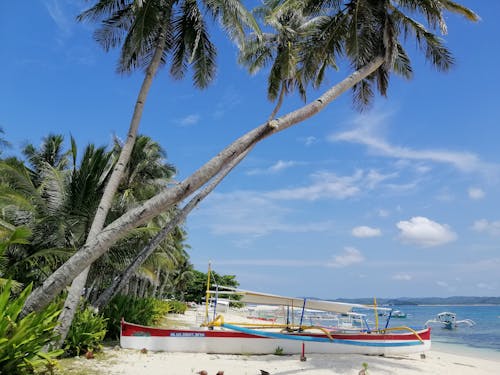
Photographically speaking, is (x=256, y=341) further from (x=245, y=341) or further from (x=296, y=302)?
(x=296, y=302)

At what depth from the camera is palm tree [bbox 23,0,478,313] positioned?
582 cm

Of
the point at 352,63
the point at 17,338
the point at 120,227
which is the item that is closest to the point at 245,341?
the point at 120,227

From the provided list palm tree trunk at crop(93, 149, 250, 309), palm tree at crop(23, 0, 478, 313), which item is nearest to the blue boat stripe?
palm tree trunk at crop(93, 149, 250, 309)

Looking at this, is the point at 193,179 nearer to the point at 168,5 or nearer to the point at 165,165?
the point at 168,5

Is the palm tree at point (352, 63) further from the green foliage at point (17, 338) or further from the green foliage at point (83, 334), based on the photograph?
the green foliage at point (83, 334)

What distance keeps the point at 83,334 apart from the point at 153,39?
837 centimetres

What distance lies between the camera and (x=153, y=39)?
1136 centimetres

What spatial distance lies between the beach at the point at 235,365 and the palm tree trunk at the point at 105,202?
92 cm

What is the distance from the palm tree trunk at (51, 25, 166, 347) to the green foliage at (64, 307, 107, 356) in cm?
46

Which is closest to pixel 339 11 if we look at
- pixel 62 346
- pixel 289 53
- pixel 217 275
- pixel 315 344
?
pixel 289 53

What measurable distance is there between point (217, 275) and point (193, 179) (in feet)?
162

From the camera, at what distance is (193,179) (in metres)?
6.08

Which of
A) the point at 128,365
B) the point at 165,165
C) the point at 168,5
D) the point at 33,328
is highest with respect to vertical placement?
the point at 168,5

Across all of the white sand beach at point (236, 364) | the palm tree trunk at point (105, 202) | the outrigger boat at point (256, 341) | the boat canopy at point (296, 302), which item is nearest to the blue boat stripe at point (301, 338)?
the outrigger boat at point (256, 341)
